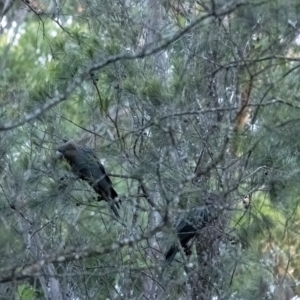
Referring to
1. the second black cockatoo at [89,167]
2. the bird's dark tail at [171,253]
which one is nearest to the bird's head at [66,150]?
the second black cockatoo at [89,167]

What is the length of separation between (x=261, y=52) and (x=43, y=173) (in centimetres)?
148

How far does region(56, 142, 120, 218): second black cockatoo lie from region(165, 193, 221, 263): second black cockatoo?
39cm

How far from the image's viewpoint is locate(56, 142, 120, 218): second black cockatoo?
4645 mm

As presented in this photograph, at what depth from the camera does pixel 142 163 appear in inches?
172

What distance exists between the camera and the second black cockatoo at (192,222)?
13.0ft

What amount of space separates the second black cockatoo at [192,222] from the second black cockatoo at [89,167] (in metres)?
0.39

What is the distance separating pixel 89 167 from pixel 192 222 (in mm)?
876

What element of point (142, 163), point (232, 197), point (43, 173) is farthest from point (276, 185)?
point (43, 173)

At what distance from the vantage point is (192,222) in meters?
4.16

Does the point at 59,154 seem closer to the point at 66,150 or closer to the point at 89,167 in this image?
the point at 66,150

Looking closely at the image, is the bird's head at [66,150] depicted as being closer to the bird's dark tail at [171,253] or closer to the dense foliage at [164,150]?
the dense foliage at [164,150]

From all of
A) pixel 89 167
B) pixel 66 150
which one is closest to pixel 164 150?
pixel 89 167

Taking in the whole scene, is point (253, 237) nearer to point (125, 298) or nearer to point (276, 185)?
point (276, 185)

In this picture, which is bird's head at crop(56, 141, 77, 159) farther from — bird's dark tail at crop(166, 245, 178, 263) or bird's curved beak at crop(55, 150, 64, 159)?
bird's dark tail at crop(166, 245, 178, 263)
